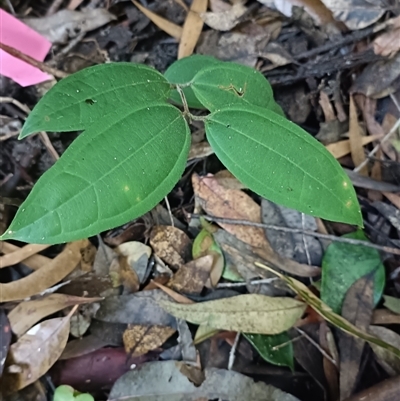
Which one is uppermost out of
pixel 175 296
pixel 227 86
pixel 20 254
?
pixel 227 86

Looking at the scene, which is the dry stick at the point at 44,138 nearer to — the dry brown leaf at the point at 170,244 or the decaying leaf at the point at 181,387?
the dry brown leaf at the point at 170,244

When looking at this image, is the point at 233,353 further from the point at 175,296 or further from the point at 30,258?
the point at 30,258

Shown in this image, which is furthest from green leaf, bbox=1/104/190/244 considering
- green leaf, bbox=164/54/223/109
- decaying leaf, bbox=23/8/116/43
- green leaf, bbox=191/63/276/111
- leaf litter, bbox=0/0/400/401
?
decaying leaf, bbox=23/8/116/43

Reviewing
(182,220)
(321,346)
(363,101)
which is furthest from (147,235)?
(363,101)

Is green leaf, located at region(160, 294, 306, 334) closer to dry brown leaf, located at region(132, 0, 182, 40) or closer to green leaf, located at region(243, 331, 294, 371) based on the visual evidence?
green leaf, located at region(243, 331, 294, 371)

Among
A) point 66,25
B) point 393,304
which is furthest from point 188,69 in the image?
point 393,304

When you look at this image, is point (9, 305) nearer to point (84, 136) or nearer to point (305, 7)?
point (84, 136)
